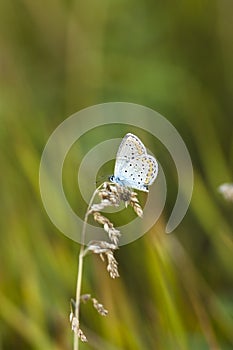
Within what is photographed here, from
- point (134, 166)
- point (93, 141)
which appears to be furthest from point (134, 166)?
point (93, 141)

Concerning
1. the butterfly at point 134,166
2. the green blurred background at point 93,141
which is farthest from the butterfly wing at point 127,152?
the green blurred background at point 93,141

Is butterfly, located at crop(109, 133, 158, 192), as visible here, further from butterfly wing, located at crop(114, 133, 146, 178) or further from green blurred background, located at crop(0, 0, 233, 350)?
green blurred background, located at crop(0, 0, 233, 350)

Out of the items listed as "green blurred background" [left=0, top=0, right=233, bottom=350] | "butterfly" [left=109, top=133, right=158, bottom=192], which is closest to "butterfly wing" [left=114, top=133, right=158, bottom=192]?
"butterfly" [left=109, top=133, right=158, bottom=192]

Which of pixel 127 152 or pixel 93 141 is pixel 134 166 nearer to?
pixel 127 152

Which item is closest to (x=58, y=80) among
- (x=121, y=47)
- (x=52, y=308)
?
(x=121, y=47)

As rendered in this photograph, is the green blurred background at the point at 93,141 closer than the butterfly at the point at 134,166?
No

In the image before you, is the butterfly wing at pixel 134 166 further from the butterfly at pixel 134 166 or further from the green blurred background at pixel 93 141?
the green blurred background at pixel 93 141
